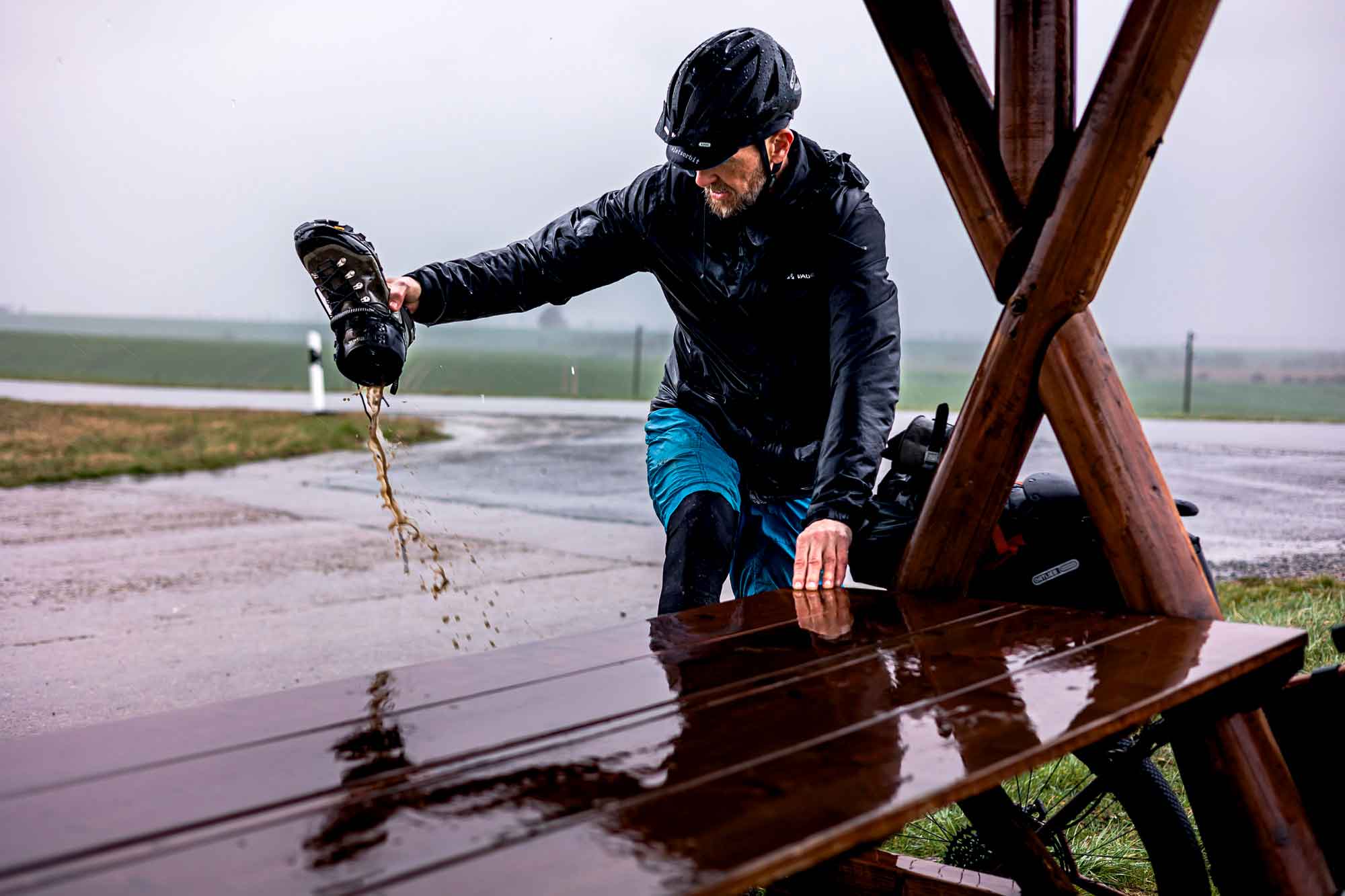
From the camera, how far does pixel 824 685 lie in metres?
1.99

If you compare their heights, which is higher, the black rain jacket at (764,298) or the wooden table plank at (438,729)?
the black rain jacket at (764,298)

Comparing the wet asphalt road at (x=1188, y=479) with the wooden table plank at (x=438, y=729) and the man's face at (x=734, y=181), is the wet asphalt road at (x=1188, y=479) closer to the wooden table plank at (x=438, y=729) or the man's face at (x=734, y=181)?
the man's face at (x=734, y=181)

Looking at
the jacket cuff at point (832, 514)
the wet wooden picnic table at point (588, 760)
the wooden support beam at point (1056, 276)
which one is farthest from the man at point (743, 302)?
the wet wooden picnic table at point (588, 760)

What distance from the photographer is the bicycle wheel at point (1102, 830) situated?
280 centimetres

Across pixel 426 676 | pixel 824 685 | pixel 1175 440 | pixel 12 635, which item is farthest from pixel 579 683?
pixel 1175 440

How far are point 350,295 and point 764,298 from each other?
1044mm

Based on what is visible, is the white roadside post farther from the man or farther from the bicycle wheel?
the bicycle wheel

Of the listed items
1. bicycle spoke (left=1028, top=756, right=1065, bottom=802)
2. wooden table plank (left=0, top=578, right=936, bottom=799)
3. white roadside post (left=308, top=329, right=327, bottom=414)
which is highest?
white roadside post (left=308, top=329, right=327, bottom=414)

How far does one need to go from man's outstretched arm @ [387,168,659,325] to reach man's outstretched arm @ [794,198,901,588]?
0.56 meters

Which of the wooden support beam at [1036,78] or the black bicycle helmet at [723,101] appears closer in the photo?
the wooden support beam at [1036,78]

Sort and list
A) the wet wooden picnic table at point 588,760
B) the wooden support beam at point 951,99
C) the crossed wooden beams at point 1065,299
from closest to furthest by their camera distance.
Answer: the wet wooden picnic table at point 588,760
the crossed wooden beams at point 1065,299
the wooden support beam at point 951,99

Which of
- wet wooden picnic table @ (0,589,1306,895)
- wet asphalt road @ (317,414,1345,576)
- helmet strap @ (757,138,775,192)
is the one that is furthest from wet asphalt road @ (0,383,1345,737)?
wet wooden picnic table @ (0,589,1306,895)

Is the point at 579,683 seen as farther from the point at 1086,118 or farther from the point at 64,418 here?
the point at 64,418

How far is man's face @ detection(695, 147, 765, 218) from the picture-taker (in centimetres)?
314
